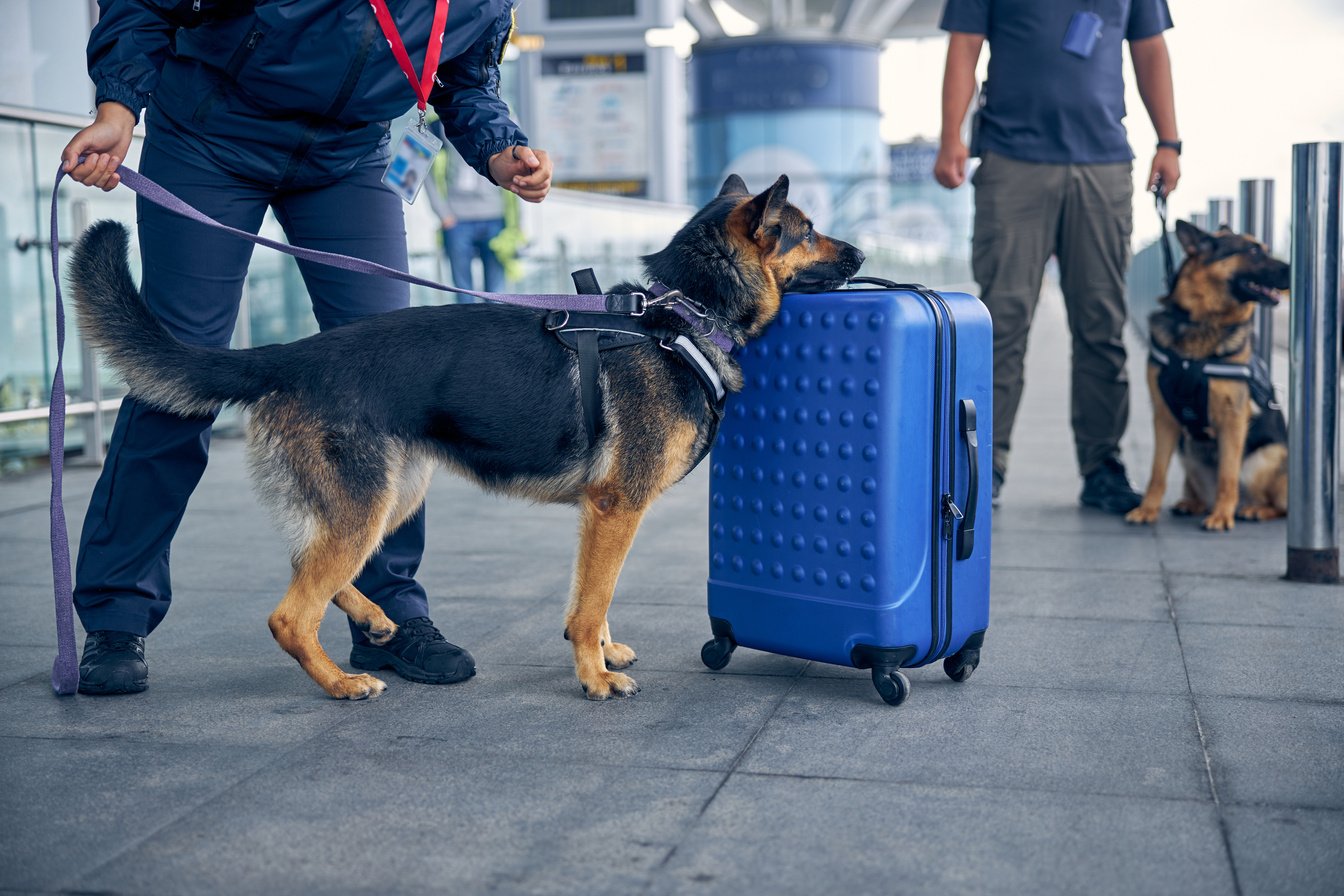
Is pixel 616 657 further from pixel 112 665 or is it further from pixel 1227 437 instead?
pixel 1227 437

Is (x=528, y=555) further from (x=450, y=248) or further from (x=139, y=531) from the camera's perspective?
(x=450, y=248)

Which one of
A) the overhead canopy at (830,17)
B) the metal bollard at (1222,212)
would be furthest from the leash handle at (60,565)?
the overhead canopy at (830,17)

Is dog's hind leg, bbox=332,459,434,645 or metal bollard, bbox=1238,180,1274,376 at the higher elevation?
metal bollard, bbox=1238,180,1274,376

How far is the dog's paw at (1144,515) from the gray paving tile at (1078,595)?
3.18 feet

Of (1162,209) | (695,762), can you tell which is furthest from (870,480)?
(1162,209)

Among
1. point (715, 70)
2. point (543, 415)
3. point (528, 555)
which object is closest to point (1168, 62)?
A: point (528, 555)

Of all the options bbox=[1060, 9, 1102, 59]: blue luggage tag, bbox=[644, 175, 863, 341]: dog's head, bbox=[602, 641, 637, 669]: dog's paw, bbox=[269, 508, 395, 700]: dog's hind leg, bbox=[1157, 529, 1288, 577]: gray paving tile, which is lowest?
bbox=[1157, 529, 1288, 577]: gray paving tile

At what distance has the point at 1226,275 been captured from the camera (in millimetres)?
5398

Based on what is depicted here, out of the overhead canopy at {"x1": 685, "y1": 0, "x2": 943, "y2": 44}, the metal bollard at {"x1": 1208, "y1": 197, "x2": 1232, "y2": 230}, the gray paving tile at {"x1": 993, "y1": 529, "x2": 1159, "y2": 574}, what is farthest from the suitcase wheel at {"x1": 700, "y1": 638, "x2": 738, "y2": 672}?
the overhead canopy at {"x1": 685, "y1": 0, "x2": 943, "y2": 44}

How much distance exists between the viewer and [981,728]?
9.12ft

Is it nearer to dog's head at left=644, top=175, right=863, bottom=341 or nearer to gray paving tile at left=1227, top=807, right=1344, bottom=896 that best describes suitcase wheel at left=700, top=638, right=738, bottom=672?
dog's head at left=644, top=175, right=863, bottom=341

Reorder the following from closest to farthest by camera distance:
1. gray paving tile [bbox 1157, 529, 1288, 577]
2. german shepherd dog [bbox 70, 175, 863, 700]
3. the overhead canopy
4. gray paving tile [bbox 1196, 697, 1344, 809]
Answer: gray paving tile [bbox 1196, 697, 1344, 809]
german shepherd dog [bbox 70, 175, 863, 700]
gray paving tile [bbox 1157, 529, 1288, 577]
the overhead canopy

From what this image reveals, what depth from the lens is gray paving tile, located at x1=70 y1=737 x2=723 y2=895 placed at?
2.01 m

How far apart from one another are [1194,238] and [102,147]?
4309mm
